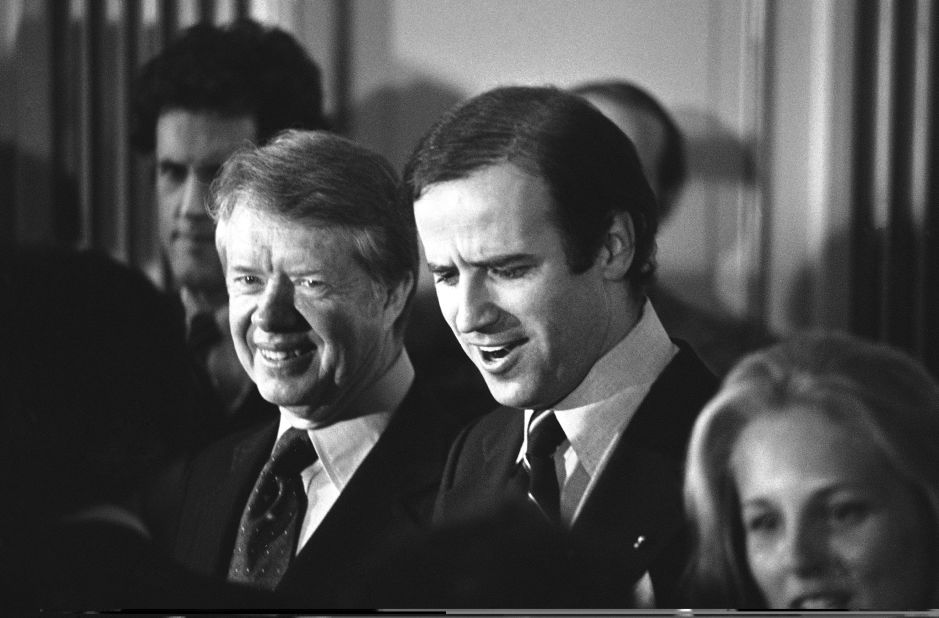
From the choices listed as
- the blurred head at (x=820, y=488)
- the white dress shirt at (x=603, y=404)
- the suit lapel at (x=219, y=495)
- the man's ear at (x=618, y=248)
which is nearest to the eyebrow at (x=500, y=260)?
the man's ear at (x=618, y=248)

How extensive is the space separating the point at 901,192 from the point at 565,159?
2.15 ft

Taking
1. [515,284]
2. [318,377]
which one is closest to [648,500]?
[515,284]

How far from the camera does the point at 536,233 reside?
2.54 meters

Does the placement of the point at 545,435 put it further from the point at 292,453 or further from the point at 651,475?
the point at 292,453

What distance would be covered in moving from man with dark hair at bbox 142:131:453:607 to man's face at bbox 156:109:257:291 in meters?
0.04

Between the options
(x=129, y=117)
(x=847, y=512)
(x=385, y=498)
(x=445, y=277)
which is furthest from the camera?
(x=129, y=117)

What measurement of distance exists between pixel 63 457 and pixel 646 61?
4.73 ft

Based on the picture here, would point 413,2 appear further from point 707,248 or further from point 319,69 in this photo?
point 707,248

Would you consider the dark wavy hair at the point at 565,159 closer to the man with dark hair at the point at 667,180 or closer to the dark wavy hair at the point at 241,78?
the man with dark hair at the point at 667,180

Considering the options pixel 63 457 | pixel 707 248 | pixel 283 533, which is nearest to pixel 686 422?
pixel 707 248

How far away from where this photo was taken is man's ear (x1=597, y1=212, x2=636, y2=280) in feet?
8.33

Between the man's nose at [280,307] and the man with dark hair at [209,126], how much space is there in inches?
4.8

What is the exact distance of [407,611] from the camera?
2654mm

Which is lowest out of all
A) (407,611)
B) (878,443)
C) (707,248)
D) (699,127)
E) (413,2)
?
Result: (407,611)
